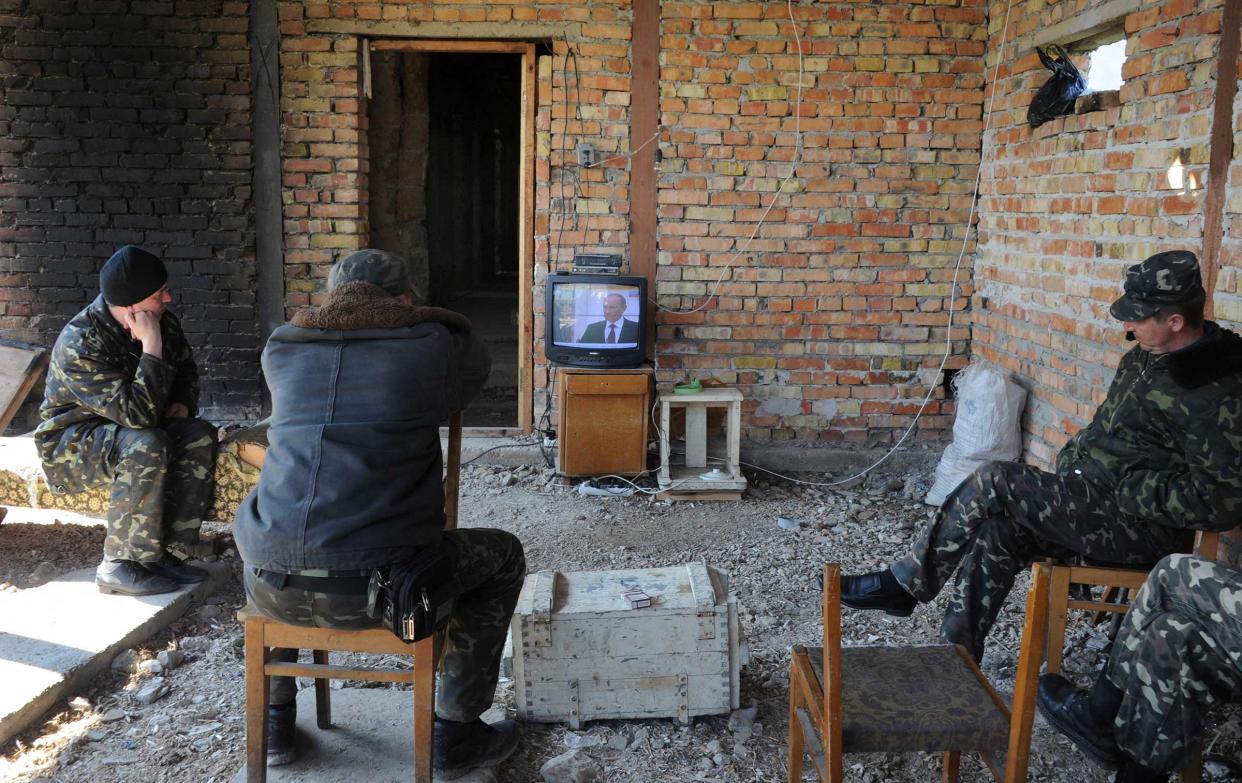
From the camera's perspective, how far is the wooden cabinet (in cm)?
593

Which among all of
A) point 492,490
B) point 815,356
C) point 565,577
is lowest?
point 492,490

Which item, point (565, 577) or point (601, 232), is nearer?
point (565, 577)

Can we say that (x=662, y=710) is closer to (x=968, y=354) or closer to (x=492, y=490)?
(x=492, y=490)

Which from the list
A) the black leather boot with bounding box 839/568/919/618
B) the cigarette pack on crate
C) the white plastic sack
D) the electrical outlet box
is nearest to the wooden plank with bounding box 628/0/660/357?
the electrical outlet box

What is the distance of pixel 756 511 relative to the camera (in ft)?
19.1

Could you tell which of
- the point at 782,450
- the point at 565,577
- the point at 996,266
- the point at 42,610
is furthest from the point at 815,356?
the point at 42,610

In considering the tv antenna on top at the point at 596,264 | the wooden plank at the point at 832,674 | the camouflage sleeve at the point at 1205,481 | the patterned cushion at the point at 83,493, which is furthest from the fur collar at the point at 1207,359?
the patterned cushion at the point at 83,493

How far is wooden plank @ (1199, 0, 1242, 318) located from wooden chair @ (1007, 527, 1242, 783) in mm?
1053

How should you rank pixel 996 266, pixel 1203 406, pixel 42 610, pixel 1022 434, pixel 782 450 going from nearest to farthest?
pixel 1203 406
pixel 42 610
pixel 1022 434
pixel 996 266
pixel 782 450

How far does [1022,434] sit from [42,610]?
15.6 feet

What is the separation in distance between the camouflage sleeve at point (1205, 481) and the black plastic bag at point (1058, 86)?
8.34ft

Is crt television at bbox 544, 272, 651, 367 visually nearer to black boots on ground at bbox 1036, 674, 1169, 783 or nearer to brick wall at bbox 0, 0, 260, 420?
brick wall at bbox 0, 0, 260, 420

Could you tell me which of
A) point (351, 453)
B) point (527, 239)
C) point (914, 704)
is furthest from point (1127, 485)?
point (527, 239)

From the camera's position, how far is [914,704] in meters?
2.50
